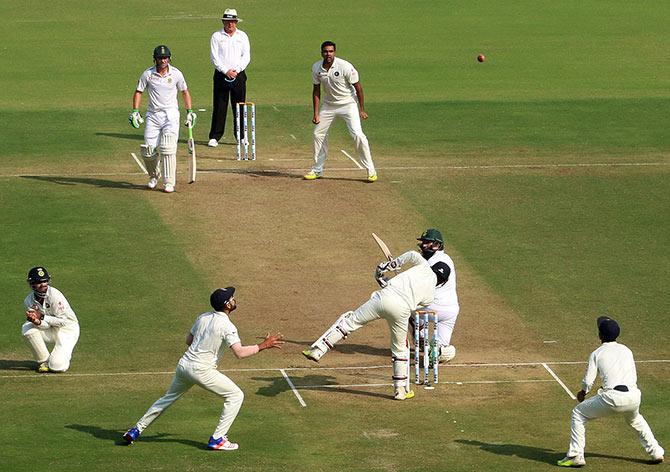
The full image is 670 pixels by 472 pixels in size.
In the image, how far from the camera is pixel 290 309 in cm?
2123

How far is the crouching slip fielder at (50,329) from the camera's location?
18.5m

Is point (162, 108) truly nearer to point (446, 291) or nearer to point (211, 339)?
point (446, 291)

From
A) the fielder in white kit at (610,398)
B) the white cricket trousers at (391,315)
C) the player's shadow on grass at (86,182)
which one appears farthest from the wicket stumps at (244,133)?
the fielder in white kit at (610,398)

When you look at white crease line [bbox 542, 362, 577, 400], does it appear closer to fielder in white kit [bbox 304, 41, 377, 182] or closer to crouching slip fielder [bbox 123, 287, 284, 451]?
crouching slip fielder [bbox 123, 287, 284, 451]

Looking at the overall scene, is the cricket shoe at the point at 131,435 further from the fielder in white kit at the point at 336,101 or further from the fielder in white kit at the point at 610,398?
the fielder in white kit at the point at 336,101

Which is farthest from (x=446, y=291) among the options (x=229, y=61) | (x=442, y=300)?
(x=229, y=61)

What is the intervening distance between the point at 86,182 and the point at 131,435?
1217cm

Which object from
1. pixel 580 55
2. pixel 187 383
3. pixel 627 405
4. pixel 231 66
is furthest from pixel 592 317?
pixel 580 55

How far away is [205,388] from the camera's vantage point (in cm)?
1589

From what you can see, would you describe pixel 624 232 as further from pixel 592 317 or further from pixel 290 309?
pixel 290 309

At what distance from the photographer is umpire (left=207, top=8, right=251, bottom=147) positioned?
1157 inches

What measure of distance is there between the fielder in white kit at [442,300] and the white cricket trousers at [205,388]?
3796mm

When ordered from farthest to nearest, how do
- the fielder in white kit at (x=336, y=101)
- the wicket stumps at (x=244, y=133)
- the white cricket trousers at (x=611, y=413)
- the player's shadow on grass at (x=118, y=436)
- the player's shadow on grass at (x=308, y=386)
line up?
the wicket stumps at (x=244, y=133)
the fielder in white kit at (x=336, y=101)
the player's shadow on grass at (x=308, y=386)
the player's shadow on grass at (x=118, y=436)
the white cricket trousers at (x=611, y=413)

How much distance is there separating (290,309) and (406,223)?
4516 millimetres
